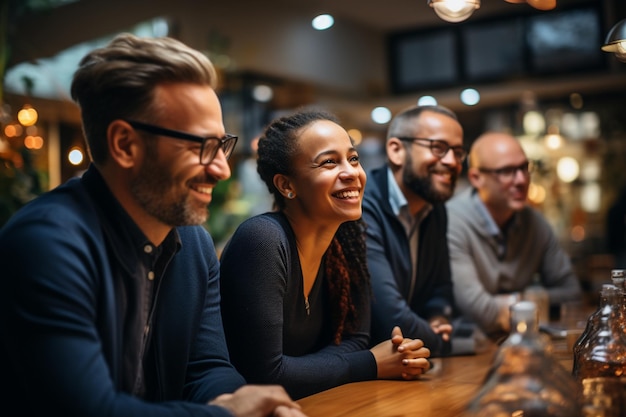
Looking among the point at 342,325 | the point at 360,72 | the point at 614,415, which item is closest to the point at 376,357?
the point at 342,325

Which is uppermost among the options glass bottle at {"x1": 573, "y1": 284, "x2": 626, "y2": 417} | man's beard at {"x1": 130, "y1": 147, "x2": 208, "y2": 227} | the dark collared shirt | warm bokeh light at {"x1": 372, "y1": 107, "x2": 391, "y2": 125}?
warm bokeh light at {"x1": 372, "y1": 107, "x2": 391, "y2": 125}

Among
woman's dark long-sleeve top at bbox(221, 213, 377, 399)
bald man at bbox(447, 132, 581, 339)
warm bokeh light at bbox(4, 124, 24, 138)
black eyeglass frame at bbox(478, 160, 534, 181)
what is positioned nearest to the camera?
woman's dark long-sleeve top at bbox(221, 213, 377, 399)

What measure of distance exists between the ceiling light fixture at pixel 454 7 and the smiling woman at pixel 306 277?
0.51m

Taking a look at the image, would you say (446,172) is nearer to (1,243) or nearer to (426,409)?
(426,409)

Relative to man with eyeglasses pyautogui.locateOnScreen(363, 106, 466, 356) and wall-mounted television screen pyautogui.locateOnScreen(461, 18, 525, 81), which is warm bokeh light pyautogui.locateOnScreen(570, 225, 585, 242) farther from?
man with eyeglasses pyautogui.locateOnScreen(363, 106, 466, 356)

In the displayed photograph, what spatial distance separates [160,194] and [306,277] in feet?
2.37

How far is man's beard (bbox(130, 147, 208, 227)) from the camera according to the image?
4.92 feet

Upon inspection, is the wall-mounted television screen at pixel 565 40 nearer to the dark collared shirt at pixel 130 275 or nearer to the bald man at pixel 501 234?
the bald man at pixel 501 234

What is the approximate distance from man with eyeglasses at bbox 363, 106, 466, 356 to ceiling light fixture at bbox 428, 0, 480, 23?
574 mm

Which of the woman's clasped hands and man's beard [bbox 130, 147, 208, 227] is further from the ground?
man's beard [bbox 130, 147, 208, 227]

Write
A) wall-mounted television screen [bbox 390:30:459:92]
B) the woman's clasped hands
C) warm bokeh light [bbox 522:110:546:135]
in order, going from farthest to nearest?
wall-mounted television screen [bbox 390:30:459:92] → warm bokeh light [bbox 522:110:546:135] → the woman's clasped hands

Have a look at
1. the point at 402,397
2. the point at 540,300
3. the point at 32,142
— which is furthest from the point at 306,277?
the point at 32,142

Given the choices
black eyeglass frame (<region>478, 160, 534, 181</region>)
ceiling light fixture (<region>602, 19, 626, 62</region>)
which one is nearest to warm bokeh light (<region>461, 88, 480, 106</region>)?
black eyeglass frame (<region>478, 160, 534, 181</region>)

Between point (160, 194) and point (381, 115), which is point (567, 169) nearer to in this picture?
point (381, 115)
